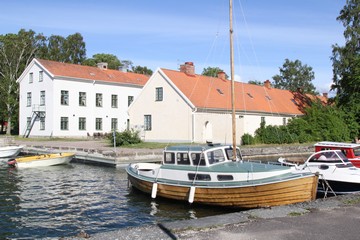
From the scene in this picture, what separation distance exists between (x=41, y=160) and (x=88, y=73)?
84.4 feet

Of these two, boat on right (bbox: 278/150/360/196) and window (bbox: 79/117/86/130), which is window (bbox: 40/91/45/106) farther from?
boat on right (bbox: 278/150/360/196)

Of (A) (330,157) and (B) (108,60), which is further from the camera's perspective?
(B) (108,60)

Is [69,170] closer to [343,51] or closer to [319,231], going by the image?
[319,231]

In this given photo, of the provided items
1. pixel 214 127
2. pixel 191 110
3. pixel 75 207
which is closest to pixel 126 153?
pixel 191 110

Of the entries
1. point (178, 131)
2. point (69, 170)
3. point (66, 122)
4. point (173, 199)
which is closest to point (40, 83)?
point (66, 122)

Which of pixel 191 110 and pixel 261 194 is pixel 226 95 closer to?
pixel 191 110

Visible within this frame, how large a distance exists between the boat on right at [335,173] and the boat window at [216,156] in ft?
9.57

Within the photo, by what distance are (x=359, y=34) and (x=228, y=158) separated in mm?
33221

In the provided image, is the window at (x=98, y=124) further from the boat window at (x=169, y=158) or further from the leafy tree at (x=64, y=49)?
the boat window at (x=169, y=158)

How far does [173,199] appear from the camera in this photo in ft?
51.5

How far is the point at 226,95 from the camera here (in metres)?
41.2

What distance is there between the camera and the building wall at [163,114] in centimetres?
3666

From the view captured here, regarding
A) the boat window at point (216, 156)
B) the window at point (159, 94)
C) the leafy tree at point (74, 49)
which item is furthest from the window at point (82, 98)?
the boat window at point (216, 156)

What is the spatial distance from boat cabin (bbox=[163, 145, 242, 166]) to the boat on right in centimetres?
284
